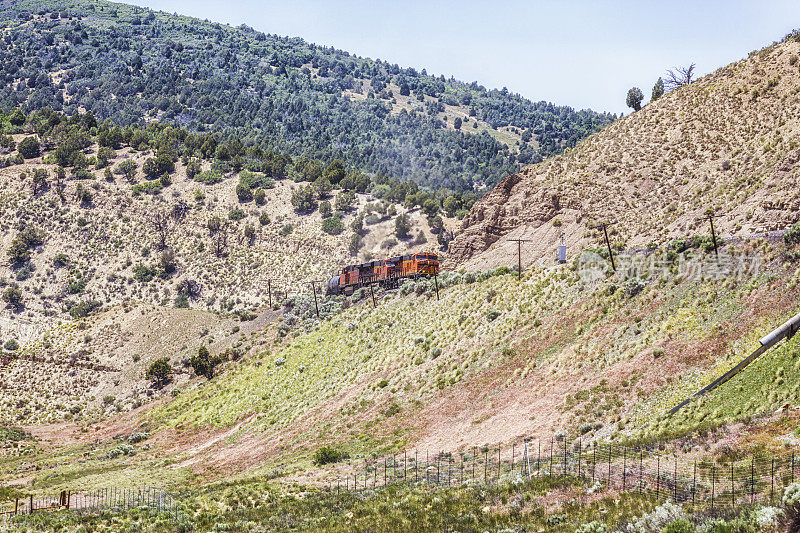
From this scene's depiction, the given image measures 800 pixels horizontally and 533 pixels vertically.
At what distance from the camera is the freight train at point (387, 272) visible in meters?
76.7

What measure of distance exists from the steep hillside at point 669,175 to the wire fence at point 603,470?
84.1 feet

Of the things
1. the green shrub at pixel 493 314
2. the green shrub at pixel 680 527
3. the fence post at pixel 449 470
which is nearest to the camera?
the green shrub at pixel 680 527

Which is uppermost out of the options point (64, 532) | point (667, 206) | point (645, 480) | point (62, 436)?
point (667, 206)

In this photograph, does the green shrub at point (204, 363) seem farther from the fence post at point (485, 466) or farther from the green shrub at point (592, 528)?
the green shrub at point (592, 528)

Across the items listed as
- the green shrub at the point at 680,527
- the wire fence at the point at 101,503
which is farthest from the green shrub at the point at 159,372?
the green shrub at the point at 680,527

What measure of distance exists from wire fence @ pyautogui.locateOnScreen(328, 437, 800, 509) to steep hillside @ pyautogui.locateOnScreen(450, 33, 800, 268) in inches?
1009

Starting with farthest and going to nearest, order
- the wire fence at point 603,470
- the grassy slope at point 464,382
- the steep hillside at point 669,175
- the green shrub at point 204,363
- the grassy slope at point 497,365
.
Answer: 1. the green shrub at point 204,363
2. the steep hillside at point 669,175
3. the grassy slope at point 497,365
4. the grassy slope at point 464,382
5. the wire fence at point 603,470

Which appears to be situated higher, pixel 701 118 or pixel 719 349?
pixel 701 118

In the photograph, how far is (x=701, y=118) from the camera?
2847 inches

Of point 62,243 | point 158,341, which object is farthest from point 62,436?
point 62,243

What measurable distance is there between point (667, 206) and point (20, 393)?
67470 mm

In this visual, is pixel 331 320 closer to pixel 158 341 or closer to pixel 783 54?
pixel 158 341

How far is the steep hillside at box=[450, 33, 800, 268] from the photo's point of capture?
56.3 metres

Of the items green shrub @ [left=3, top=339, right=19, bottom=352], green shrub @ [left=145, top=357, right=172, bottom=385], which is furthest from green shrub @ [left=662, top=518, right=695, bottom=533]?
green shrub @ [left=3, top=339, right=19, bottom=352]
